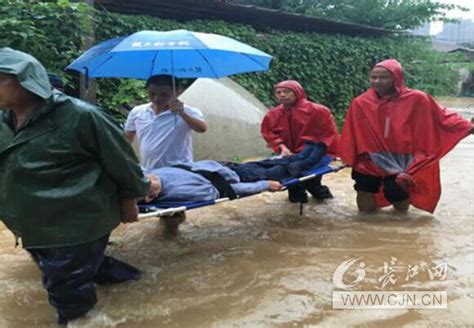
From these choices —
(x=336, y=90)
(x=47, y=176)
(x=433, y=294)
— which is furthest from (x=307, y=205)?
(x=336, y=90)

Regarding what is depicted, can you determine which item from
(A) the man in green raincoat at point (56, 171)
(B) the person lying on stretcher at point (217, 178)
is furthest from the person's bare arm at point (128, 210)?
(B) the person lying on stretcher at point (217, 178)

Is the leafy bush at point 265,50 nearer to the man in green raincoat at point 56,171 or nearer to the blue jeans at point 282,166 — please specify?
the blue jeans at point 282,166

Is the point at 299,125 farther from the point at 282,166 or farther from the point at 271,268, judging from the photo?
the point at 271,268

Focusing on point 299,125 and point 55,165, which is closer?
point 55,165

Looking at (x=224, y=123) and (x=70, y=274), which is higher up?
(x=70, y=274)

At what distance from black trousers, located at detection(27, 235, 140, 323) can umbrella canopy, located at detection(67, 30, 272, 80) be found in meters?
1.56

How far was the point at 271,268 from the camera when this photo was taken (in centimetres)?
364

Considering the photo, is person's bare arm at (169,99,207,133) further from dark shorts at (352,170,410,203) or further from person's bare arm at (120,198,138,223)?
dark shorts at (352,170,410,203)


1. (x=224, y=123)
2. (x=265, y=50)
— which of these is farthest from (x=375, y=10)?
(x=224, y=123)

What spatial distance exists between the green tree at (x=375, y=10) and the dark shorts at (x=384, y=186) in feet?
41.1

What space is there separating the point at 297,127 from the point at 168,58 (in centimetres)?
172

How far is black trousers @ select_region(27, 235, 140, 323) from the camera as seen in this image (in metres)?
2.50

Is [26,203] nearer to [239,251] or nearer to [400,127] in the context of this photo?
[239,251]

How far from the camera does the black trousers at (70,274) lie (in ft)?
8.21
